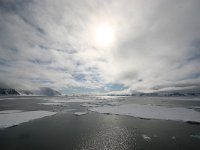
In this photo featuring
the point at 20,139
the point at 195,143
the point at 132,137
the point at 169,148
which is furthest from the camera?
the point at 132,137

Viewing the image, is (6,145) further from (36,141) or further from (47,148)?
(47,148)

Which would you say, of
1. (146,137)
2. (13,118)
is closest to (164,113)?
(146,137)

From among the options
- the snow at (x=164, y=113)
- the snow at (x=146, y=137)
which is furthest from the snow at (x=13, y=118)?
the snow at (x=146, y=137)

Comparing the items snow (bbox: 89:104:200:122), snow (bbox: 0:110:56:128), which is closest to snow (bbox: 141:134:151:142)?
snow (bbox: 89:104:200:122)

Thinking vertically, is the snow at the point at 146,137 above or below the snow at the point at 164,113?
below

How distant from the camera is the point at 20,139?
12766 millimetres

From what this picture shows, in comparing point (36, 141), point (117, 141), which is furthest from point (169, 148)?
point (36, 141)

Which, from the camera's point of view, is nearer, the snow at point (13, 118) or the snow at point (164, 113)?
the snow at point (13, 118)

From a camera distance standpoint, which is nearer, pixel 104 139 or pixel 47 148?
pixel 47 148

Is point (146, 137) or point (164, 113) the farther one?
point (164, 113)

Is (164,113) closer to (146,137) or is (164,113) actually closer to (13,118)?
(146,137)

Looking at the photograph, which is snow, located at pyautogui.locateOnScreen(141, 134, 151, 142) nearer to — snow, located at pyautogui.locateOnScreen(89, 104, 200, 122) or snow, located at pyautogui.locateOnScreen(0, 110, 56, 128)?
snow, located at pyautogui.locateOnScreen(89, 104, 200, 122)

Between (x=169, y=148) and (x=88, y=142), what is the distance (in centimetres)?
692

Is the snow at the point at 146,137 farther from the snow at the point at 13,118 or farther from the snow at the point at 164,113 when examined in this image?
the snow at the point at 13,118
